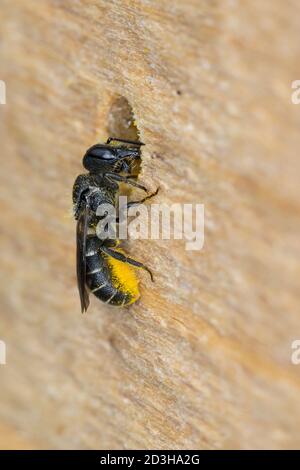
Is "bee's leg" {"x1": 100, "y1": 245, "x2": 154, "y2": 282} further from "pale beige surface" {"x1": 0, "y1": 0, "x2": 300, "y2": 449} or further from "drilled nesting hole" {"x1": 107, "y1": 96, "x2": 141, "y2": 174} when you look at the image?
"drilled nesting hole" {"x1": 107, "y1": 96, "x2": 141, "y2": 174}

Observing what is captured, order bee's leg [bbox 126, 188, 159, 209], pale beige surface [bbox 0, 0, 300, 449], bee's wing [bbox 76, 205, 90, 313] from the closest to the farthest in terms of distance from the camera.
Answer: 1. pale beige surface [bbox 0, 0, 300, 449]
2. bee's leg [bbox 126, 188, 159, 209]
3. bee's wing [bbox 76, 205, 90, 313]

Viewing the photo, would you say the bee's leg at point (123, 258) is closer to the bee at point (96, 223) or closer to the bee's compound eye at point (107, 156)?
the bee at point (96, 223)

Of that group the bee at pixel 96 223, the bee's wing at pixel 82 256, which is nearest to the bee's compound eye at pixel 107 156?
the bee at pixel 96 223

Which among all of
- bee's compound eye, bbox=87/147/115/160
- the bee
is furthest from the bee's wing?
bee's compound eye, bbox=87/147/115/160

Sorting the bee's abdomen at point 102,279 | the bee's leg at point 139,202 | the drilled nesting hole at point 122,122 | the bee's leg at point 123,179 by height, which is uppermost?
the drilled nesting hole at point 122,122

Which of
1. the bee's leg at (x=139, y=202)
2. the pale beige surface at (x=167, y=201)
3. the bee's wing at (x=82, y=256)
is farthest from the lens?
the bee's wing at (x=82, y=256)

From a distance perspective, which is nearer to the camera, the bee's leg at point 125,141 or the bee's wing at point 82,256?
the bee's leg at point 125,141

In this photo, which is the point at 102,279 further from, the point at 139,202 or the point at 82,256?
the point at 139,202
